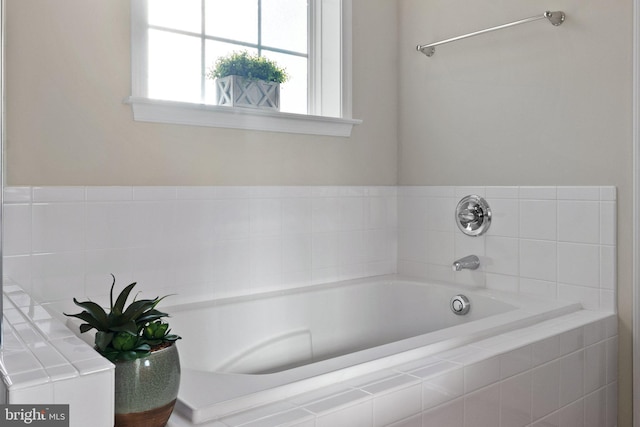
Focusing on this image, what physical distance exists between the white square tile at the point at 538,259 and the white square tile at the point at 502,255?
0.11 feet

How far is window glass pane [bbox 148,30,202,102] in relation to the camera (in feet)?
6.92

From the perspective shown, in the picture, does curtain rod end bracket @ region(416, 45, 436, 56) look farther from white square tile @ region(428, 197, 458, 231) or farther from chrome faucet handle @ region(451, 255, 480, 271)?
chrome faucet handle @ region(451, 255, 480, 271)

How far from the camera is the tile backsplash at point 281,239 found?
5.83 feet

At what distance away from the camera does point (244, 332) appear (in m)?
2.05

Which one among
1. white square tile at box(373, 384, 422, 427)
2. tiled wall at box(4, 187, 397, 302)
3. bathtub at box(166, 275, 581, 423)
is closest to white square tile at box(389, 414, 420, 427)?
white square tile at box(373, 384, 422, 427)

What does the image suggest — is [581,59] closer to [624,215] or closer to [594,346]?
[624,215]

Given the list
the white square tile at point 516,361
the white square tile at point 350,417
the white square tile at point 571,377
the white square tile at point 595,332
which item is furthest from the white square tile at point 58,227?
the white square tile at point 595,332

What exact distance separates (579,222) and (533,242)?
204 mm

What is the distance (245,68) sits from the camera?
2.20 m

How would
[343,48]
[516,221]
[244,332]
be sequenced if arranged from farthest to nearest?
[343,48]
[516,221]
[244,332]

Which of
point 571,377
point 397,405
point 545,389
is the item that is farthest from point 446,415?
point 571,377

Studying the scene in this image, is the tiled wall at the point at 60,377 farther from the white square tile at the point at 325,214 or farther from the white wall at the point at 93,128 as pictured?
the white square tile at the point at 325,214

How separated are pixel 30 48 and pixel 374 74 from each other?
1570 mm

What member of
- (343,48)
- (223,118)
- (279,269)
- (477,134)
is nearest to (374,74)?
(343,48)
